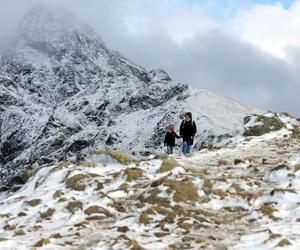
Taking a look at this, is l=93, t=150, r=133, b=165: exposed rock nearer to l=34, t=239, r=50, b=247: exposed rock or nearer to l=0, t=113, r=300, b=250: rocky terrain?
l=0, t=113, r=300, b=250: rocky terrain

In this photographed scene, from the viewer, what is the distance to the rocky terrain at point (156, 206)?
1744cm

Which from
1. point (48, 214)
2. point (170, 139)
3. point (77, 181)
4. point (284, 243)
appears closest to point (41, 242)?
point (48, 214)

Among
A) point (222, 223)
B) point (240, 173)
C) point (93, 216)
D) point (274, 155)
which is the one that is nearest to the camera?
point (222, 223)

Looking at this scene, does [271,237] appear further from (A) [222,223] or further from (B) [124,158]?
(B) [124,158]

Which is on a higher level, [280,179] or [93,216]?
[280,179]

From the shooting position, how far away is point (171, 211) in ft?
66.1

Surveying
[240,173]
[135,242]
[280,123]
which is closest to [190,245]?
[135,242]

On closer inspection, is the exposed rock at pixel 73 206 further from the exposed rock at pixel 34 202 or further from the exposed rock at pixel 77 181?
the exposed rock at pixel 77 181

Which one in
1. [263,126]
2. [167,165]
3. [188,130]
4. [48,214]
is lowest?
[48,214]

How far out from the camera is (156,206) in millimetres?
20547

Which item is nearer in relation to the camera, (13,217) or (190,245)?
(190,245)

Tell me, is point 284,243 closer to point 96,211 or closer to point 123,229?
point 123,229

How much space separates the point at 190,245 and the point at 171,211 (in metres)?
3.33

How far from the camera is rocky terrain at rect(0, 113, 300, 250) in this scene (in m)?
17.4
